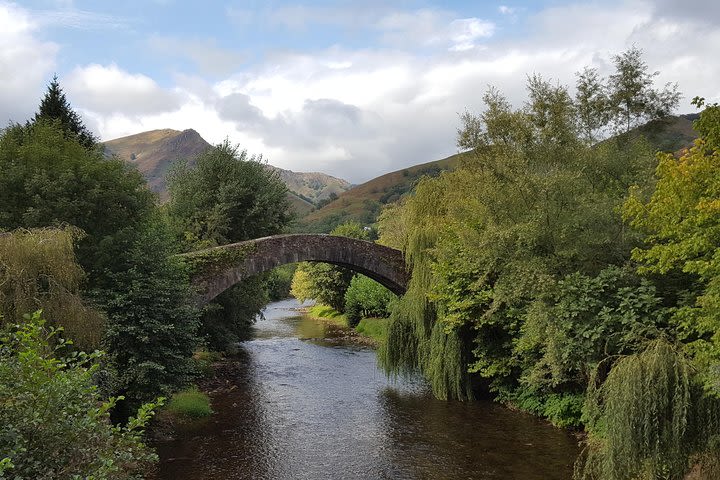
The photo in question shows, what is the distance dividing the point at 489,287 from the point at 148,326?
35.8 ft

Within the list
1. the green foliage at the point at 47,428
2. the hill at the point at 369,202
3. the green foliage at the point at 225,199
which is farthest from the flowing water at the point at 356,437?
the hill at the point at 369,202

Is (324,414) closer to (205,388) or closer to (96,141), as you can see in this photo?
(205,388)

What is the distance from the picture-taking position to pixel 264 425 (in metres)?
18.9

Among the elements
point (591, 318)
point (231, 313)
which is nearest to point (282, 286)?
point (231, 313)

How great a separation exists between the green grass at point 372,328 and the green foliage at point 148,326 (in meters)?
22.1

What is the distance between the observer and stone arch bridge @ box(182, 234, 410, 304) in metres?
21.1

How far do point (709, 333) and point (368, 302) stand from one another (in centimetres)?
3055

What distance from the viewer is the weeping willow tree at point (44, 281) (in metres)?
12.0

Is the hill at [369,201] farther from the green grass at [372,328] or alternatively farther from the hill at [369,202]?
the green grass at [372,328]

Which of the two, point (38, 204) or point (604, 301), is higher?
point (38, 204)

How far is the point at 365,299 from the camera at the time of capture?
42.9 meters

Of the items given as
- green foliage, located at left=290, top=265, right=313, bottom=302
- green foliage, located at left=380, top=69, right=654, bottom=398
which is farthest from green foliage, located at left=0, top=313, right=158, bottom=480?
green foliage, located at left=290, top=265, right=313, bottom=302

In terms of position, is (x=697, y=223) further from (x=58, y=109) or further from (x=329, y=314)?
(x=329, y=314)

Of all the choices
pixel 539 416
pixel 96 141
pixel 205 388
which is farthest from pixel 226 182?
pixel 539 416
